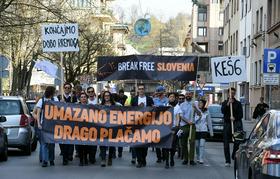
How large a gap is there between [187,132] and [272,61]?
7.38 m

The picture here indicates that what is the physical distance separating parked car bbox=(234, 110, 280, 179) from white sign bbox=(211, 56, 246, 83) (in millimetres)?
6771

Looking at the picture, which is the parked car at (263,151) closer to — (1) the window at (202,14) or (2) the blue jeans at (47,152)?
(2) the blue jeans at (47,152)

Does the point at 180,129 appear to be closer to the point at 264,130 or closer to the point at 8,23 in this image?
the point at 264,130

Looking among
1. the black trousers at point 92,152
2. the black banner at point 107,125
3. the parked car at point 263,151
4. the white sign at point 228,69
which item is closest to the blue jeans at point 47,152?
the black banner at point 107,125

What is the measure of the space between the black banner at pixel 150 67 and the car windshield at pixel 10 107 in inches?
92.0

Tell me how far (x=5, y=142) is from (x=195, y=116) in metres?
4.65

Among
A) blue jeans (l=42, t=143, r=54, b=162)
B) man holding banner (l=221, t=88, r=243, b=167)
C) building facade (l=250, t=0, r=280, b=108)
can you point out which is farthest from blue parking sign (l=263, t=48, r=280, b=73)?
building facade (l=250, t=0, r=280, b=108)

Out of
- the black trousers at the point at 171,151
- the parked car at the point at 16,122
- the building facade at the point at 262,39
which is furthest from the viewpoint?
the building facade at the point at 262,39

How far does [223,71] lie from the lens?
1722cm

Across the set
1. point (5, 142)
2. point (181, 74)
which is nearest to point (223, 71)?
point (181, 74)

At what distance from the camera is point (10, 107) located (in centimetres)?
1748

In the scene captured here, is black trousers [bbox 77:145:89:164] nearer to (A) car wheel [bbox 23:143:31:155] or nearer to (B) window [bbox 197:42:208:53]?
(A) car wheel [bbox 23:143:31:155]

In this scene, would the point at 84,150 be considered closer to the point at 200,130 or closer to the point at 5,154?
the point at 5,154

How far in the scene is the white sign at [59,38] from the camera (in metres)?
18.0
